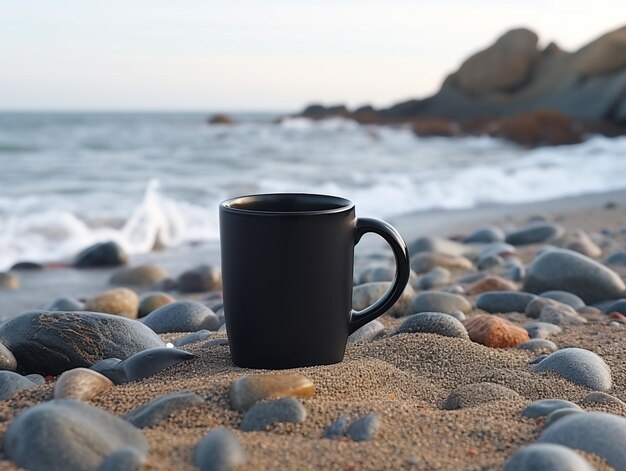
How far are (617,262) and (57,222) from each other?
4.63 meters

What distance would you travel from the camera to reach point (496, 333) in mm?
2350

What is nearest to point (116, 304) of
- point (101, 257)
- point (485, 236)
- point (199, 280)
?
point (199, 280)

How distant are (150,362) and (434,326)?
85cm

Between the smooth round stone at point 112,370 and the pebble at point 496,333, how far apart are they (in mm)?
1080

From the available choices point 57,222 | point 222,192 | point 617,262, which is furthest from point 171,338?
point 222,192

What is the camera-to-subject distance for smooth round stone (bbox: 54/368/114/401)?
162cm

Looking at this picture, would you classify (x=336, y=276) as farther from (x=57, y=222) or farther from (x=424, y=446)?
(x=57, y=222)

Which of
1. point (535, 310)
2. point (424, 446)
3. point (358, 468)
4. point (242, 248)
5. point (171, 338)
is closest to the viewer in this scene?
point (358, 468)

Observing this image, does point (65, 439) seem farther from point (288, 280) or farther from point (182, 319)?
point (182, 319)

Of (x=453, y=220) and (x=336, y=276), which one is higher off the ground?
(x=336, y=276)

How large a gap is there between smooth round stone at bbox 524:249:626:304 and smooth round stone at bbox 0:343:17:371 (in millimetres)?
2192

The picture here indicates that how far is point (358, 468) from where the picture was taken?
1313mm

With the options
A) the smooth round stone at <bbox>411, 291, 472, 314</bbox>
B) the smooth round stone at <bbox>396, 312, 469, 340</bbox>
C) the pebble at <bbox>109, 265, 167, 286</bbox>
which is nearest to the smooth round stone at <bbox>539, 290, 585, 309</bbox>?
the smooth round stone at <bbox>411, 291, 472, 314</bbox>

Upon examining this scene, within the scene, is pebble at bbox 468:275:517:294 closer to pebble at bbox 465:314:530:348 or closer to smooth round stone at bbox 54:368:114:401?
pebble at bbox 465:314:530:348
